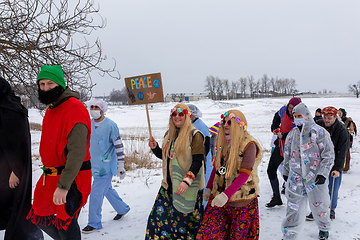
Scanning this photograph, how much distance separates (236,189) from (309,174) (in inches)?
50.3

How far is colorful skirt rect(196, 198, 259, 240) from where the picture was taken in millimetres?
2480

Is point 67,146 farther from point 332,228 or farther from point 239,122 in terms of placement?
point 332,228

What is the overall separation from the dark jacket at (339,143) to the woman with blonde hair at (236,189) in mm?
1700

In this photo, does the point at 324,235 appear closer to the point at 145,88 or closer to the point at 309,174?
the point at 309,174

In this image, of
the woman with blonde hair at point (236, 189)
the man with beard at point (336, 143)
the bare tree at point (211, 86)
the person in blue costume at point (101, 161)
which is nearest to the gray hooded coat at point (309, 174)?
the man with beard at point (336, 143)

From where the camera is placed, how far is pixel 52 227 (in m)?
2.35

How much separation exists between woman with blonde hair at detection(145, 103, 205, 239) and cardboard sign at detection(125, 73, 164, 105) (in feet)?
1.71

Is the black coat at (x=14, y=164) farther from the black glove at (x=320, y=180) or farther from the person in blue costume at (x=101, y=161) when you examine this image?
the black glove at (x=320, y=180)

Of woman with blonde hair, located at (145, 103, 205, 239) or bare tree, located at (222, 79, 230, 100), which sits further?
bare tree, located at (222, 79, 230, 100)

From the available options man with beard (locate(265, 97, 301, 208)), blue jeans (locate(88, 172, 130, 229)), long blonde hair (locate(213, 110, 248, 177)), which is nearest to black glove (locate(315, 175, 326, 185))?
long blonde hair (locate(213, 110, 248, 177))

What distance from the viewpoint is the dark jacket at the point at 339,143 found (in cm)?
358

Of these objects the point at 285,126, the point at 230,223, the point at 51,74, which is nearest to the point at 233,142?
the point at 230,223

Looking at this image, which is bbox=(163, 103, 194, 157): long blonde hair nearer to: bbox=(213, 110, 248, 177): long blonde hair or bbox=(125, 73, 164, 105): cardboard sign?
bbox=(213, 110, 248, 177): long blonde hair

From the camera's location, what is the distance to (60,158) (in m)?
2.23
